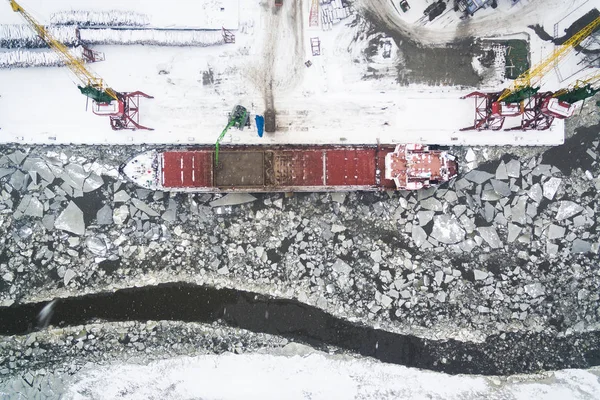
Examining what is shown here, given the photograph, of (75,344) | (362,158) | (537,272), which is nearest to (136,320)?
(75,344)

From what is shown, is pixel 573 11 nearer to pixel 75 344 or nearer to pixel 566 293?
pixel 566 293

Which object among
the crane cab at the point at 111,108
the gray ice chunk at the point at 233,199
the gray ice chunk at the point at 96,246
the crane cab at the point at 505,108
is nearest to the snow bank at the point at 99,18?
the crane cab at the point at 111,108

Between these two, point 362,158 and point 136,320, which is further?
point 136,320

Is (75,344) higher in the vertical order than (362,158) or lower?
lower

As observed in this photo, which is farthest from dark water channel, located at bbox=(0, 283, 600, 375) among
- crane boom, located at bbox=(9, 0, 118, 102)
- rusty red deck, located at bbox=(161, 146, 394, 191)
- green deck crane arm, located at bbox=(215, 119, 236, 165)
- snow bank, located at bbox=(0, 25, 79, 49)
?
snow bank, located at bbox=(0, 25, 79, 49)

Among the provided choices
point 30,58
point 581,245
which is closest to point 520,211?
point 581,245

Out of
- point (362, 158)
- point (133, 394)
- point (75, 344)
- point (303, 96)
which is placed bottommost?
point (133, 394)

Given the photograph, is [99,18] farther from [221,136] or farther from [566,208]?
[566,208]
